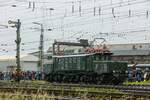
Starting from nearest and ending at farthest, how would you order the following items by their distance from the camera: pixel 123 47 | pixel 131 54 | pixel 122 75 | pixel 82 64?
pixel 122 75 < pixel 82 64 < pixel 131 54 < pixel 123 47

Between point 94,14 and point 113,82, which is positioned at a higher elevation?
point 94,14

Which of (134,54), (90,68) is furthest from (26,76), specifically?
(134,54)

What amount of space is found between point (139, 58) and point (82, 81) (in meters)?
58.4

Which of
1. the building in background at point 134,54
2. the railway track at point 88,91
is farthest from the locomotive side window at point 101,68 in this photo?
the building in background at point 134,54

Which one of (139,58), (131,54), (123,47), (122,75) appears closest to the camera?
(122,75)

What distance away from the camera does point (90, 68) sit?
38625mm

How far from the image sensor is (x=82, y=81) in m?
39.8

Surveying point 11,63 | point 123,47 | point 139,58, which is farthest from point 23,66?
point 123,47

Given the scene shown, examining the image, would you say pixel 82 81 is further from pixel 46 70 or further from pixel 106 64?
pixel 46 70

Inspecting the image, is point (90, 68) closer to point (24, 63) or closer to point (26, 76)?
point (26, 76)

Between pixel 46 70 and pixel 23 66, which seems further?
pixel 23 66

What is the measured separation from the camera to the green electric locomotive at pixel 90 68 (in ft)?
121

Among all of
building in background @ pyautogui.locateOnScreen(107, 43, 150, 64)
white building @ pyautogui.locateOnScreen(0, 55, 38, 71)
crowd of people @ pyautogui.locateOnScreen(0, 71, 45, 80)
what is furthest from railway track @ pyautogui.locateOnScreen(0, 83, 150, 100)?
building in background @ pyautogui.locateOnScreen(107, 43, 150, 64)

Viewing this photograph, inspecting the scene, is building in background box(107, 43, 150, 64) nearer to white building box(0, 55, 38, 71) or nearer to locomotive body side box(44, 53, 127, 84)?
white building box(0, 55, 38, 71)
